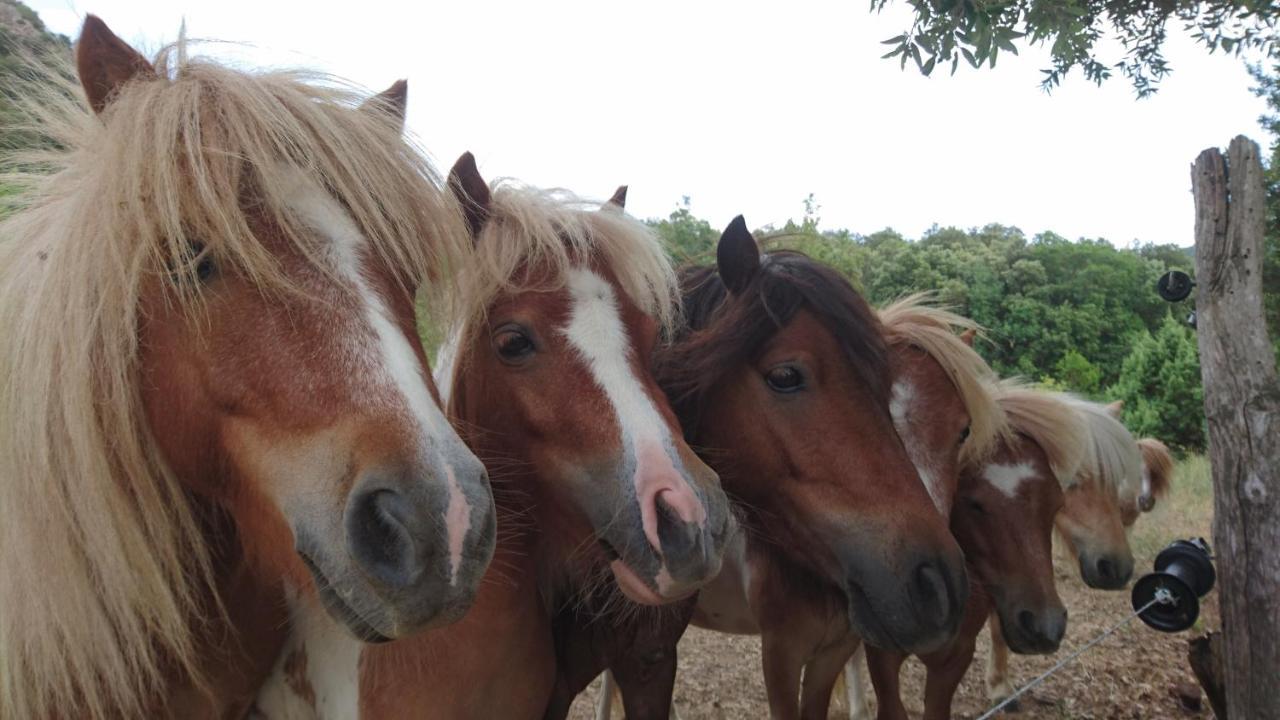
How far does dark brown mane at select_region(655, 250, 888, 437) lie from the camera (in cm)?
256

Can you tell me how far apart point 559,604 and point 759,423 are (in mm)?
880

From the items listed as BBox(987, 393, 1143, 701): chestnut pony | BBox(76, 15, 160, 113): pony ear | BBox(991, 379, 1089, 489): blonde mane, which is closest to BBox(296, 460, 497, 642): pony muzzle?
BBox(76, 15, 160, 113): pony ear

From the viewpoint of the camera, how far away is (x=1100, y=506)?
15.9 feet

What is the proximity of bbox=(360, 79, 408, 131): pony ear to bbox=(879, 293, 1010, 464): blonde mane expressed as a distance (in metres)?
2.21

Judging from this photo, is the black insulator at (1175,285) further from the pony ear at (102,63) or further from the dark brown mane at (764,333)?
the pony ear at (102,63)

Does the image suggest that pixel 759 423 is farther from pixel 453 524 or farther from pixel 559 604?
pixel 453 524

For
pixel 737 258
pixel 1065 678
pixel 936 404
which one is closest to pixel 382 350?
pixel 737 258

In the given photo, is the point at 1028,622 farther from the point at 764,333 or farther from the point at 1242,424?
the point at 764,333

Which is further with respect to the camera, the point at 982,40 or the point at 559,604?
the point at 982,40

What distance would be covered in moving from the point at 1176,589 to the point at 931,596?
2356 mm

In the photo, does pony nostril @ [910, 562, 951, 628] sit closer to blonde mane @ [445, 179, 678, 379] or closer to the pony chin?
the pony chin

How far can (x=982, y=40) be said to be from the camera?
289 cm

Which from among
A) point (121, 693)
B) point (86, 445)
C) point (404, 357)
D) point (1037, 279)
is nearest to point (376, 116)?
point (404, 357)

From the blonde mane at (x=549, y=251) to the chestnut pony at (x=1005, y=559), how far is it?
6.88 ft
